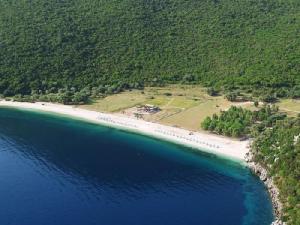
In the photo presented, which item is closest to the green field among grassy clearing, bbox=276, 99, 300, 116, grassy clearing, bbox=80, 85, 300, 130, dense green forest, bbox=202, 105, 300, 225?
grassy clearing, bbox=80, 85, 300, 130

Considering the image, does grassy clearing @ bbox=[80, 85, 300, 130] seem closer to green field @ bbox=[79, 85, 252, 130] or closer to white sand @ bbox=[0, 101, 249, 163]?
green field @ bbox=[79, 85, 252, 130]

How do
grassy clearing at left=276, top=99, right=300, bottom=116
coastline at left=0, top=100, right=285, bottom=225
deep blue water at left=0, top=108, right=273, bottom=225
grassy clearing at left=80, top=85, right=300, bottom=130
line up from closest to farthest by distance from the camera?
deep blue water at left=0, top=108, right=273, bottom=225 → coastline at left=0, top=100, right=285, bottom=225 → grassy clearing at left=276, top=99, right=300, bottom=116 → grassy clearing at left=80, top=85, right=300, bottom=130

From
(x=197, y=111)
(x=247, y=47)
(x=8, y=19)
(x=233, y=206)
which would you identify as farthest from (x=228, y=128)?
(x=8, y=19)

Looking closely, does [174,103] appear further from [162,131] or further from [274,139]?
[274,139]

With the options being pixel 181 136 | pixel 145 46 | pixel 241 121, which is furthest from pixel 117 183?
pixel 145 46

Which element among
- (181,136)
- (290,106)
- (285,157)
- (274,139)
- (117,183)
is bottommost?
(117,183)

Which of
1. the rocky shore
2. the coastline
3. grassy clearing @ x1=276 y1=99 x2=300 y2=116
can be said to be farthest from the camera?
grassy clearing @ x1=276 y1=99 x2=300 y2=116

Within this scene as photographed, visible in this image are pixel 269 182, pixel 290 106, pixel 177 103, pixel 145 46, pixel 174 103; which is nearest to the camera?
pixel 269 182
